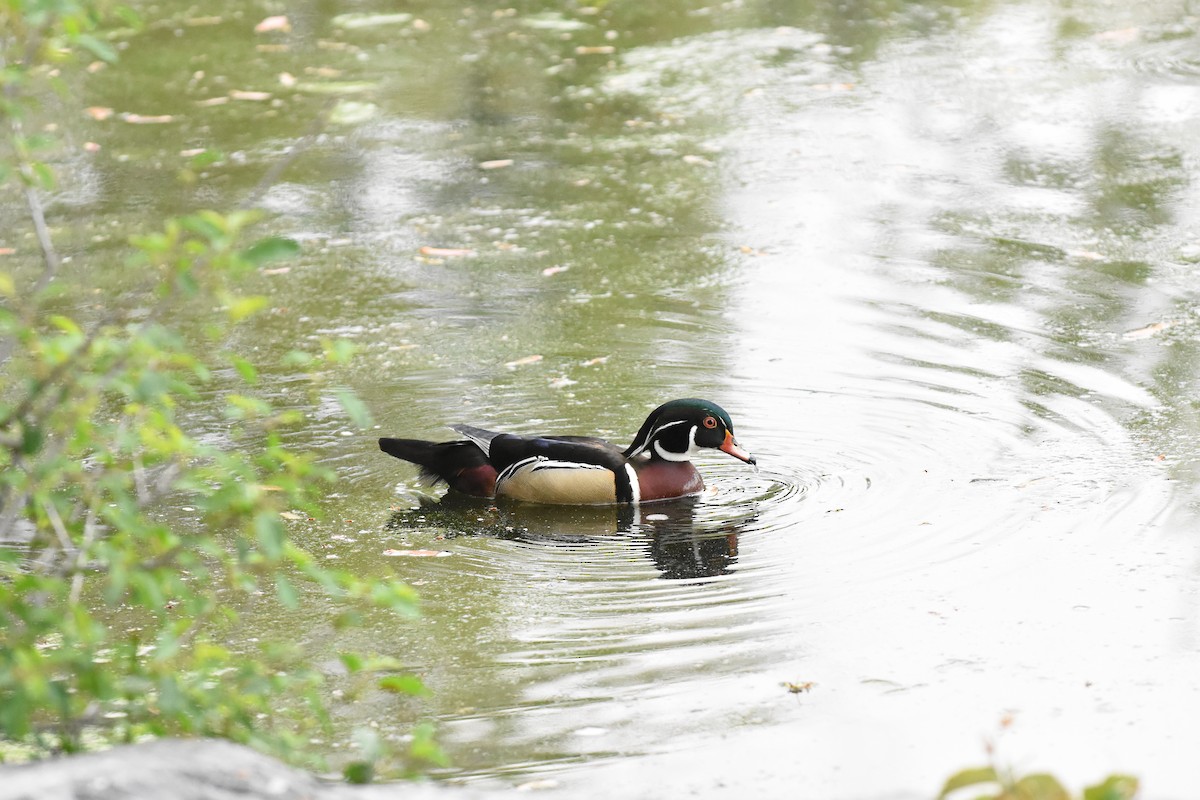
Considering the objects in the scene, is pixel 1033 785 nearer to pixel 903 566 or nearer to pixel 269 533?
pixel 269 533

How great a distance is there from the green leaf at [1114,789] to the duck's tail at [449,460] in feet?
14.6

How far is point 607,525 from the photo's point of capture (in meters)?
6.89

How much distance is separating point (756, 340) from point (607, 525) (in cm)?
196

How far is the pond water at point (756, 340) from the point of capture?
4.73m

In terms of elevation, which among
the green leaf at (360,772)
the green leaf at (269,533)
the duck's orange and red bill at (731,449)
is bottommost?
the duck's orange and red bill at (731,449)

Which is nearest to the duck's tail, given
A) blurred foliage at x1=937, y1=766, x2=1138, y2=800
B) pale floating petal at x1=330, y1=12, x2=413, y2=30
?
blurred foliage at x1=937, y1=766, x2=1138, y2=800

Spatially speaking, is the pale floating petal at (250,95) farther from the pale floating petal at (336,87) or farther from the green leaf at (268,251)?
the green leaf at (268,251)

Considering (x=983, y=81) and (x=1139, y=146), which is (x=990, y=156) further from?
(x=983, y=81)

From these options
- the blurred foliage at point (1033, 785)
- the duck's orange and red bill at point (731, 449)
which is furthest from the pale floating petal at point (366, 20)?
the blurred foliage at point (1033, 785)

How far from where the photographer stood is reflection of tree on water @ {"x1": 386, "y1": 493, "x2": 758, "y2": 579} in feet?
20.8

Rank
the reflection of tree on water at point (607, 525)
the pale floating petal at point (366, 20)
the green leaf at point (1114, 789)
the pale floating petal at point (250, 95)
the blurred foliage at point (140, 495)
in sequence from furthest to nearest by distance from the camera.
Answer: the pale floating petal at point (366, 20) < the pale floating petal at point (250, 95) < the reflection of tree on water at point (607, 525) < the blurred foliage at point (140, 495) < the green leaf at point (1114, 789)

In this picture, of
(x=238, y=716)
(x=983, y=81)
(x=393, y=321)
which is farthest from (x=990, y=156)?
(x=238, y=716)

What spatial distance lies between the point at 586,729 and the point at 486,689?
19.5 inches

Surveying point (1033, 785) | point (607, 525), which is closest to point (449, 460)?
point (607, 525)
